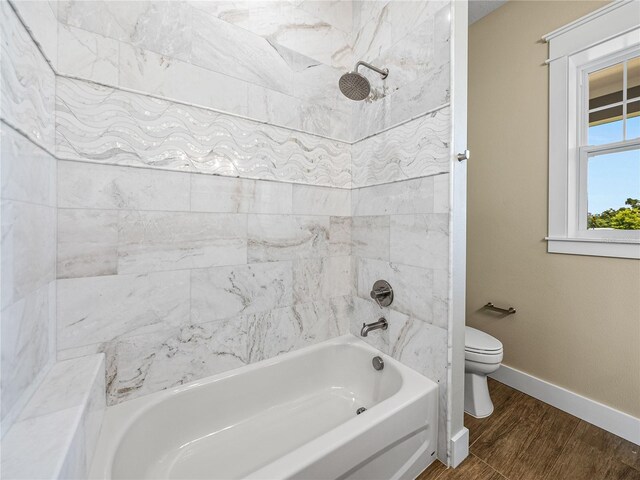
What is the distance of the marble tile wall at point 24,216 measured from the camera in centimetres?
70

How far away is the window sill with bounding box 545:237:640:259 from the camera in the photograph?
58.5 inches

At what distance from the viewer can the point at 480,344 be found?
1673mm

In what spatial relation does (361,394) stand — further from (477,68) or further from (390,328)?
(477,68)

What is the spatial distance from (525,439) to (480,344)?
507 mm

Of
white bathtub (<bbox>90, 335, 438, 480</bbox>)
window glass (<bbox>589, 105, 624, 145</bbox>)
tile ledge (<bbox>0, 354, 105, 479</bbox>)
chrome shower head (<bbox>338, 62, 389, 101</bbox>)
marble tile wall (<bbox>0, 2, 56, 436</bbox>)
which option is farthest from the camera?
window glass (<bbox>589, 105, 624, 145</bbox>)

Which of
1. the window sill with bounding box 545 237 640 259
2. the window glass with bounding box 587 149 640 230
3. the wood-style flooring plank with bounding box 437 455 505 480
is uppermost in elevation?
the window glass with bounding box 587 149 640 230

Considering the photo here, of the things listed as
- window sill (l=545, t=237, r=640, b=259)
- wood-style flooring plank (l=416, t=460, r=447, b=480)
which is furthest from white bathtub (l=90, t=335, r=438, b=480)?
window sill (l=545, t=237, r=640, b=259)

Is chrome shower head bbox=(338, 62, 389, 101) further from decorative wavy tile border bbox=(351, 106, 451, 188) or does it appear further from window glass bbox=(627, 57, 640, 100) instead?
window glass bbox=(627, 57, 640, 100)

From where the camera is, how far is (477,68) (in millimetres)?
2223

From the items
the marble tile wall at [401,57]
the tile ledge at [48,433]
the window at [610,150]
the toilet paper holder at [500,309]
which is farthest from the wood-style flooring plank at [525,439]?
the marble tile wall at [401,57]

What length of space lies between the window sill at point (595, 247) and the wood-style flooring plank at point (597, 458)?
1.01m

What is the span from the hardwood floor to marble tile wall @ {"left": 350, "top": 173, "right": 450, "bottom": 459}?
20cm

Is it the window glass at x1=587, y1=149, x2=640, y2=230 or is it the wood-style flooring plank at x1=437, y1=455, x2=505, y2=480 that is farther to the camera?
the window glass at x1=587, y1=149, x2=640, y2=230

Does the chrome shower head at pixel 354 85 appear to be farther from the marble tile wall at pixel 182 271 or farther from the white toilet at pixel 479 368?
the white toilet at pixel 479 368
